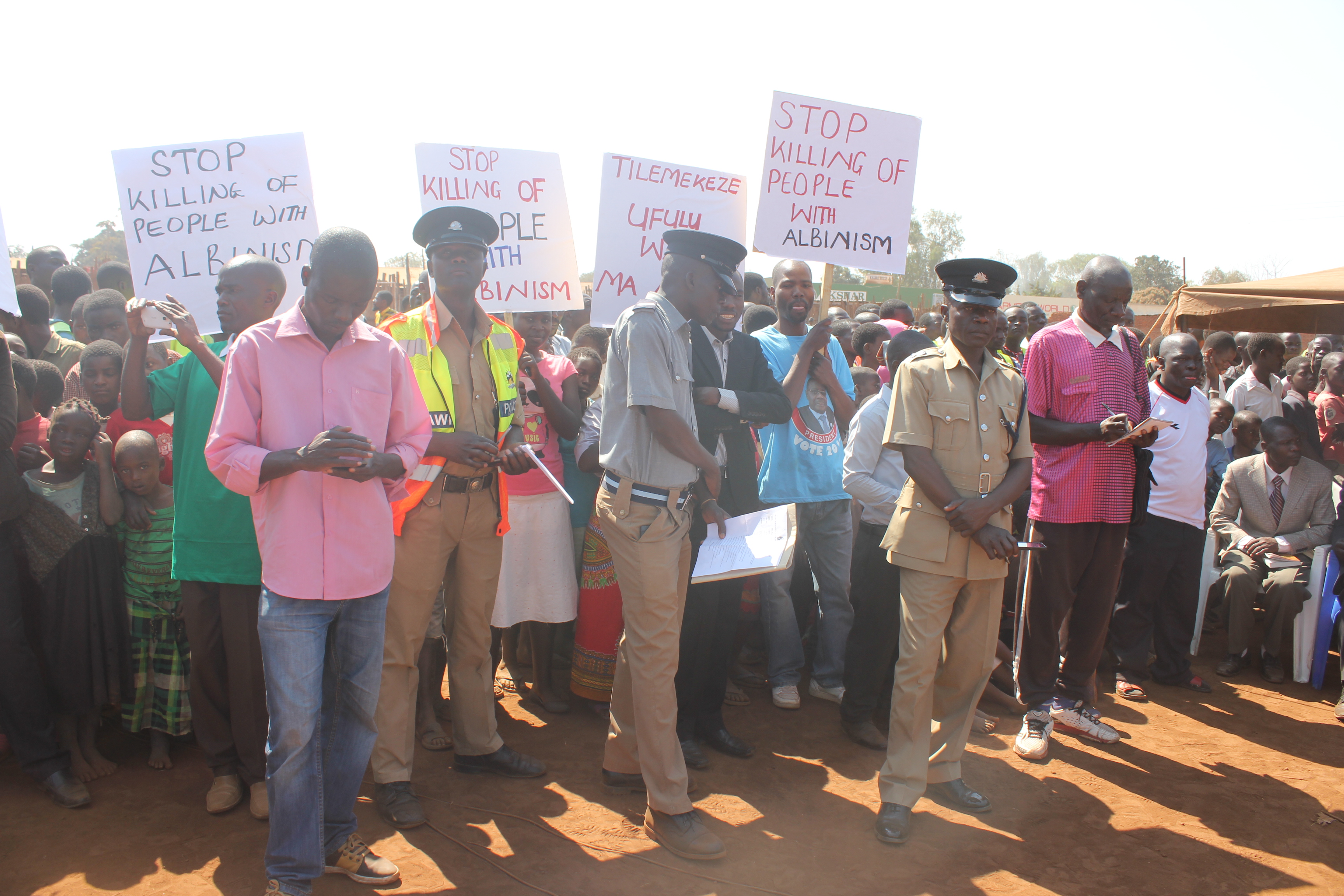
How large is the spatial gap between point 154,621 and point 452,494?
5.61 feet

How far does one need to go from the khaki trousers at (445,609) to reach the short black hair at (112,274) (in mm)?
4750

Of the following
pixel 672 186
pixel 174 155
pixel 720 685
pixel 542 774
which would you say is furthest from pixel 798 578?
pixel 174 155

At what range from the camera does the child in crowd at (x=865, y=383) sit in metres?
5.71

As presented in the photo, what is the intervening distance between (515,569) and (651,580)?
1587 mm

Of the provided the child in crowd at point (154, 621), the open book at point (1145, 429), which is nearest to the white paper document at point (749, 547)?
the open book at point (1145, 429)

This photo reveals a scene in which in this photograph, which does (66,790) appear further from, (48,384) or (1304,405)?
(1304,405)

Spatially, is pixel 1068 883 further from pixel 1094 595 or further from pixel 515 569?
pixel 515 569

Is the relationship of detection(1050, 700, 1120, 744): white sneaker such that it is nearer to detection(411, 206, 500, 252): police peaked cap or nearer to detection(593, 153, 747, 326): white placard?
detection(593, 153, 747, 326): white placard

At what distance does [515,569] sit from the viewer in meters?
4.71

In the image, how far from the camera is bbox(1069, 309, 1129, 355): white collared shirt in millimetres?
4426

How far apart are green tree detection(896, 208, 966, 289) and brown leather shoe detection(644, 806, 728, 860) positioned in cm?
6366

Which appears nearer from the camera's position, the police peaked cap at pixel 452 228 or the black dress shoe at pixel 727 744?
the police peaked cap at pixel 452 228

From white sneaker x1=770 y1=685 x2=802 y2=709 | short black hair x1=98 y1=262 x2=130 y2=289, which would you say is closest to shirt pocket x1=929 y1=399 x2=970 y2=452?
white sneaker x1=770 y1=685 x2=802 y2=709

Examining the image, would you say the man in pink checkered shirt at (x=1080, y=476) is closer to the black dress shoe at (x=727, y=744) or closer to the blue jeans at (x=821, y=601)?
the blue jeans at (x=821, y=601)
